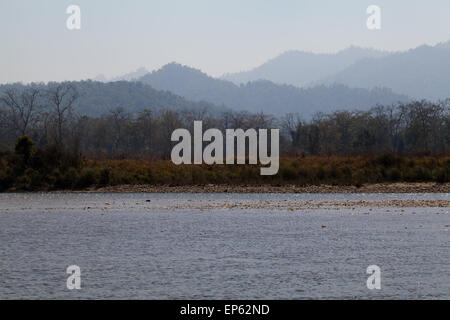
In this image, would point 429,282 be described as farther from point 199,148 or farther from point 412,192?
point 199,148

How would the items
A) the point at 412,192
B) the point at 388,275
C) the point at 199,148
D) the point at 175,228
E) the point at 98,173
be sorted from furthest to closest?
the point at 199,148 → the point at 98,173 → the point at 412,192 → the point at 175,228 → the point at 388,275

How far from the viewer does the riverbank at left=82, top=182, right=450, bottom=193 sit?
47.1 m

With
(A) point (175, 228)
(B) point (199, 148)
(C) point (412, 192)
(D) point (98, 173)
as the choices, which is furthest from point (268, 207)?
(B) point (199, 148)

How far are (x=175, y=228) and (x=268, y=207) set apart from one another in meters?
10.7

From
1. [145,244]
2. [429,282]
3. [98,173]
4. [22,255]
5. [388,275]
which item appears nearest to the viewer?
[429,282]

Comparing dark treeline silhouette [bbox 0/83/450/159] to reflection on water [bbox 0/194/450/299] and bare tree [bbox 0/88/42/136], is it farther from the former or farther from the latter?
reflection on water [bbox 0/194/450/299]

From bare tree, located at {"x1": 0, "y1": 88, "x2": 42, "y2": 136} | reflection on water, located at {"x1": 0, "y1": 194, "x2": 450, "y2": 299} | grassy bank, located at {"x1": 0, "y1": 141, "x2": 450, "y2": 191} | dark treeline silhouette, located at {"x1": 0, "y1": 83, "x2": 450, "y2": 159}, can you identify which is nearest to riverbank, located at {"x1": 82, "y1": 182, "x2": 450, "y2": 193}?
grassy bank, located at {"x1": 0, "y1": 141, "x2": 450, "y2": 191}

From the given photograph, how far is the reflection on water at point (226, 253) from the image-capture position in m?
14.2

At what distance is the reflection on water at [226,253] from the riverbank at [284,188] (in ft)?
43.9

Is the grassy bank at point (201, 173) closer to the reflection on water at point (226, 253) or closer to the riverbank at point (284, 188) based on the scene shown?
the riverbank at point (284, 188)

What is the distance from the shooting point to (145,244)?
21641 mm

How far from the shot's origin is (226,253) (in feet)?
63.1

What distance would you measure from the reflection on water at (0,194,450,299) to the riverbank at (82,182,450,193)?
1337 centimetres

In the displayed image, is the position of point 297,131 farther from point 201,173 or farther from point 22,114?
point 201,173
